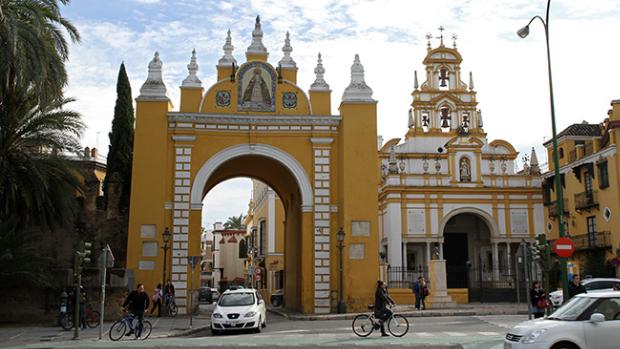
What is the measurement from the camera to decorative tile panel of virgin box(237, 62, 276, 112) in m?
29.4

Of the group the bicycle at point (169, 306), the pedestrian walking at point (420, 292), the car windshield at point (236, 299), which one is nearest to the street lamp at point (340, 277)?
the pedestrian walking at point (420, 292)

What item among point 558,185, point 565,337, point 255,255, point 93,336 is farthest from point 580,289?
point 255,255

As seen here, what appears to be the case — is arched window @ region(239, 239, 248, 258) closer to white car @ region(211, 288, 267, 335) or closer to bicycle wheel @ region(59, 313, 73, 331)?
bicycle wheel @ region(59, 313, 73, 331)

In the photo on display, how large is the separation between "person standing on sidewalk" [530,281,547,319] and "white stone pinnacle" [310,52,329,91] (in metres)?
13.5

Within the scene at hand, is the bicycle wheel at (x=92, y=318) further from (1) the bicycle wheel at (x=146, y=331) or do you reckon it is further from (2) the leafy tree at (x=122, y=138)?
(2) the leafy tree at (x=122, y=138)

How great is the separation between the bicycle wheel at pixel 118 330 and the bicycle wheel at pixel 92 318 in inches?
150

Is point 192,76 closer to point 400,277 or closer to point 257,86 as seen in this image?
point 257,86

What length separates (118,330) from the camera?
62.6ft

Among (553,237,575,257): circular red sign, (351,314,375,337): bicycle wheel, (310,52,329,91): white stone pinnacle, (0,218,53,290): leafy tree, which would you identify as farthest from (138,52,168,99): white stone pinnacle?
(553,237,575,257): circular red sign

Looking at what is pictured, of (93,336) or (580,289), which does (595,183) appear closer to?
(580,289)

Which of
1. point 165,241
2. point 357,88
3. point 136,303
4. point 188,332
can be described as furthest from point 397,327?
point 357,88

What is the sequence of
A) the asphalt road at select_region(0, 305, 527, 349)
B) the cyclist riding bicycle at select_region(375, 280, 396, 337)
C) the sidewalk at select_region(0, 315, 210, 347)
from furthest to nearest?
the sidewalk at select_region(0, 315, 210, 347) < the cyclist riding bicycle at select_region(375, 280, 396, 337) < the asphalt road at select_region(0, 305, 527, 349)

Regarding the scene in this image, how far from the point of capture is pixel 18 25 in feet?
66.5

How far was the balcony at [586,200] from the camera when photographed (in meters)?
40.2
